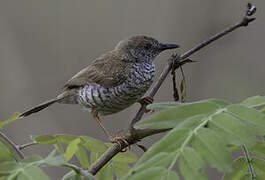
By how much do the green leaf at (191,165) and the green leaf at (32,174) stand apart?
0.32 m

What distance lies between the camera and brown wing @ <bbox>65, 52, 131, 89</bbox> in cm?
438

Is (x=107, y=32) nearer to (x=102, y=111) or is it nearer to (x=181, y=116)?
(x=102, y=111)

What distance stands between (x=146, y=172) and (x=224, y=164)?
6.7 inches

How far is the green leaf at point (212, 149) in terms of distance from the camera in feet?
3.43

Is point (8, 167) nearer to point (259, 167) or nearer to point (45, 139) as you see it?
point (45, 139)

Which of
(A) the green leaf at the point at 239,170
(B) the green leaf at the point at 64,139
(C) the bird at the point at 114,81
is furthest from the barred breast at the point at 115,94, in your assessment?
(A) the green leaf at the point at 239,170

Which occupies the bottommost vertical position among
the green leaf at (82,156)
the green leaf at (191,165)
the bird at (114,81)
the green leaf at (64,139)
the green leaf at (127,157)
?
the bird at (114,81)

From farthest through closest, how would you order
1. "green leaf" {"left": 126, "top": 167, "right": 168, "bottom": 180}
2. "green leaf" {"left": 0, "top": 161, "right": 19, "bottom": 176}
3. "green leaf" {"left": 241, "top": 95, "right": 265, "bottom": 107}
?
1. "green leaf" {"left": 241, "top": 95, "right": 265, "bottom": 107}
2. "green leaf" {"left": 0, "top": 161, "right": 19, "bottom": 176}
3. "green leaf" {"left": 126, "top": 167, "right": 168, "bottom": 180}

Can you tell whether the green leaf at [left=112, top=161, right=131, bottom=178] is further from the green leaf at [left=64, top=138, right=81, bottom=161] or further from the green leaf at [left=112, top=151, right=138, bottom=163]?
the green leaf at [left=64, top=138, right=81, bottom=161]

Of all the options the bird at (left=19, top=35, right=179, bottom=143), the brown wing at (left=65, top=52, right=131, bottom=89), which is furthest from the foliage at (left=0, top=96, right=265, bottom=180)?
the brown wing at (left=65, top=52, right=131, bottom=89)

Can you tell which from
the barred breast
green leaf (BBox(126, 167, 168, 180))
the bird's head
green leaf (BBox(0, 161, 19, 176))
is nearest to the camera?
green leaf (BBox(126, 167, 168, 180))

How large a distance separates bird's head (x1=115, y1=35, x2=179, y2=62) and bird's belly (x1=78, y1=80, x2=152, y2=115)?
43 centimetres

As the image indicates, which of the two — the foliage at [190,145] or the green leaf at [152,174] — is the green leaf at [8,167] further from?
the green leaf at [152,174]

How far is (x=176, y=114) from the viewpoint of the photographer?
4.08 ft
